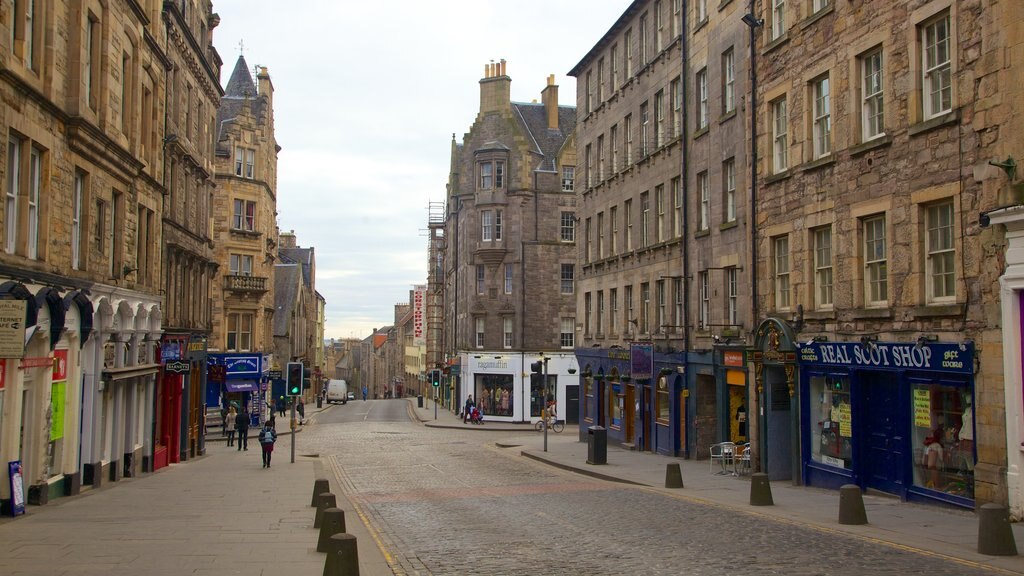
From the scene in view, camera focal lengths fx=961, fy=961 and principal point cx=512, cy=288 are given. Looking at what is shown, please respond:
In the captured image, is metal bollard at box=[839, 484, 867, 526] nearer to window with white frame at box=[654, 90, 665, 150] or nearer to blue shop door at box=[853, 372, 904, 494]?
blue shop door at box=[853, 372, 904, 494]

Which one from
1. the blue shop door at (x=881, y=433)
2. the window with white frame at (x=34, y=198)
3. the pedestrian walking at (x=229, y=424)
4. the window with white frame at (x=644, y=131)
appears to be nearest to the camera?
the window with white frame at (x=34, y=198)

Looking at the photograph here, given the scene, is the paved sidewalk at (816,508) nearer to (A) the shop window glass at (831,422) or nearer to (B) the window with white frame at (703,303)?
(A) the shop window glass at (831,422)

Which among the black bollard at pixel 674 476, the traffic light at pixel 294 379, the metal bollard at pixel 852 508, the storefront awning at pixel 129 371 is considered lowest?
the black bollard at pixel 674 476

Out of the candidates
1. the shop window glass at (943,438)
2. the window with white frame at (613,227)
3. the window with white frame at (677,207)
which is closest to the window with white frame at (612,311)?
the window with white frame at (613,227)

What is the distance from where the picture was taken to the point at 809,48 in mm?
22672

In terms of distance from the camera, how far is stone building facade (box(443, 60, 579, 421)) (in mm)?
60625

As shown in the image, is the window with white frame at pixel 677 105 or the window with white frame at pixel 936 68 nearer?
the window with white frame at pixel 936 68

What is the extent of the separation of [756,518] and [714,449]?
11191mm

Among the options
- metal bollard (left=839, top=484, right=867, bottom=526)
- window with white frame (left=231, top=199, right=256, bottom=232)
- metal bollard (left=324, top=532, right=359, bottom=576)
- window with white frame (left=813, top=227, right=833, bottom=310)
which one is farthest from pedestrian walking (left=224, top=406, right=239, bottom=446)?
metal bollard (left=324, top=532, right=359, bottom=576)

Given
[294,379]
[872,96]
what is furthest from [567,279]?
[872,96]

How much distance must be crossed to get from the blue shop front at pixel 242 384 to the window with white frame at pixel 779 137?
33.4 metres

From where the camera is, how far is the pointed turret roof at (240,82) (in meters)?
62.0

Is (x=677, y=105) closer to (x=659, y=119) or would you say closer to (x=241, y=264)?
(x=659, y=119)

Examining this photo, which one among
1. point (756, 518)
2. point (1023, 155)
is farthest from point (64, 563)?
point (1023, 155)
